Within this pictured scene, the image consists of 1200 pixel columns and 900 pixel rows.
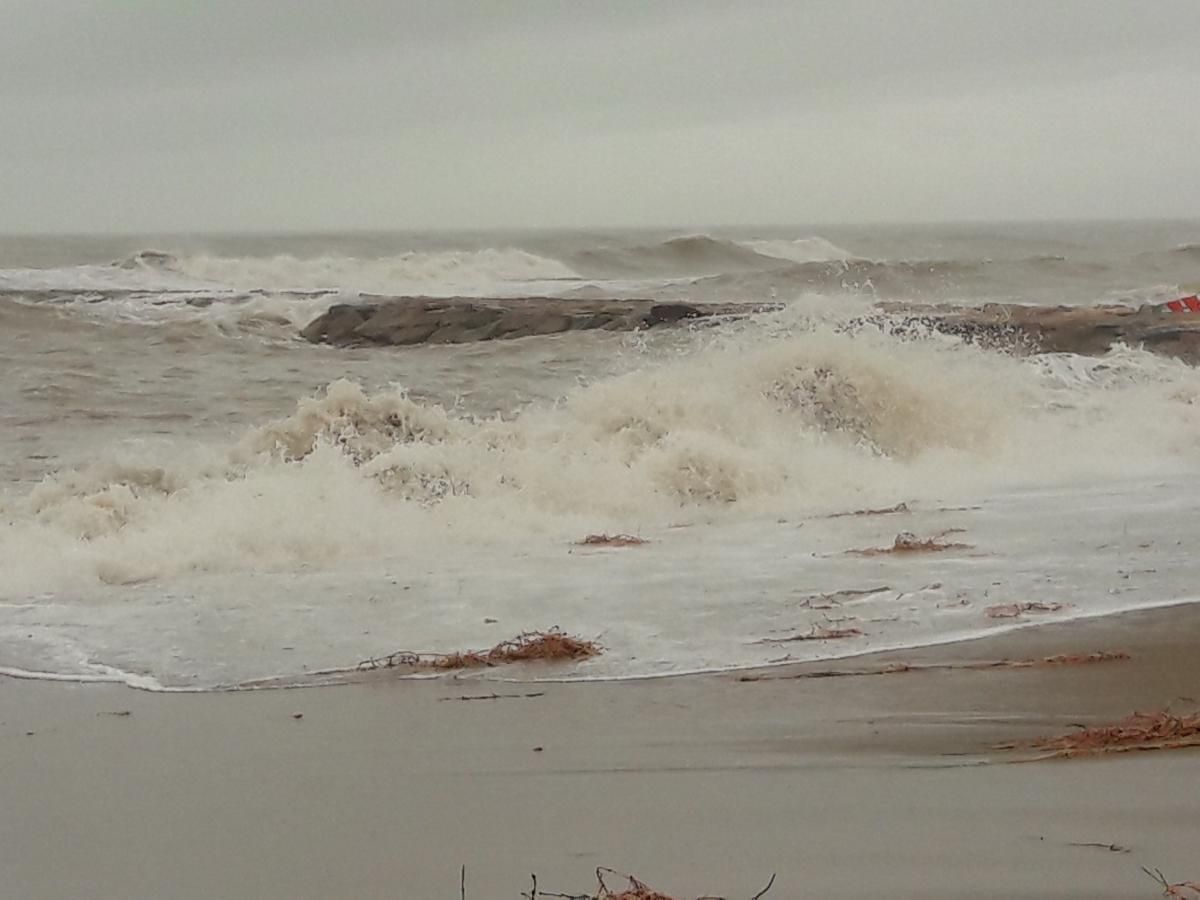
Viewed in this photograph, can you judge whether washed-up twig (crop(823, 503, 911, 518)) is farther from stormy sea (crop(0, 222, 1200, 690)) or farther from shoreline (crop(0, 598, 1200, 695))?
shoreline (crop(0, 598, 1200, 695))

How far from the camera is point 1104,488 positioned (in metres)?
10.3

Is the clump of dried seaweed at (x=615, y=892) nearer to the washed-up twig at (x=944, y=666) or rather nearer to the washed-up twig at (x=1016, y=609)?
the washed-up twig at (x=944, y=666)

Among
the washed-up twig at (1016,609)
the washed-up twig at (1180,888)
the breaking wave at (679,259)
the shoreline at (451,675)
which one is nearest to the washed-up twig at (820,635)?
the shoreline at (451,675)

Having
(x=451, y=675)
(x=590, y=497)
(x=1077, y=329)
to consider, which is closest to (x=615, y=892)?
(x=451, y=675)

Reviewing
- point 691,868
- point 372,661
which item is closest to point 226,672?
point 372,661

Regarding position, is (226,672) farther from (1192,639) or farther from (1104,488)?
(1104,488)

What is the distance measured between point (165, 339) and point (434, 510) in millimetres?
14581

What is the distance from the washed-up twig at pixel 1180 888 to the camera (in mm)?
3094

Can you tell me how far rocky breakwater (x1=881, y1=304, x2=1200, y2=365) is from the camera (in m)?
17.8

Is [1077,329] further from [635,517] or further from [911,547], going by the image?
[911,547]

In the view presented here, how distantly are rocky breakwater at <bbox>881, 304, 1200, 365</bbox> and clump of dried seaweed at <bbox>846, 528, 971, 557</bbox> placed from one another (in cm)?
992

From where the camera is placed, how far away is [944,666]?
543cm

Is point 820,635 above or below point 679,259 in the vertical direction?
below

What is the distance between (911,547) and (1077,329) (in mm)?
11548
